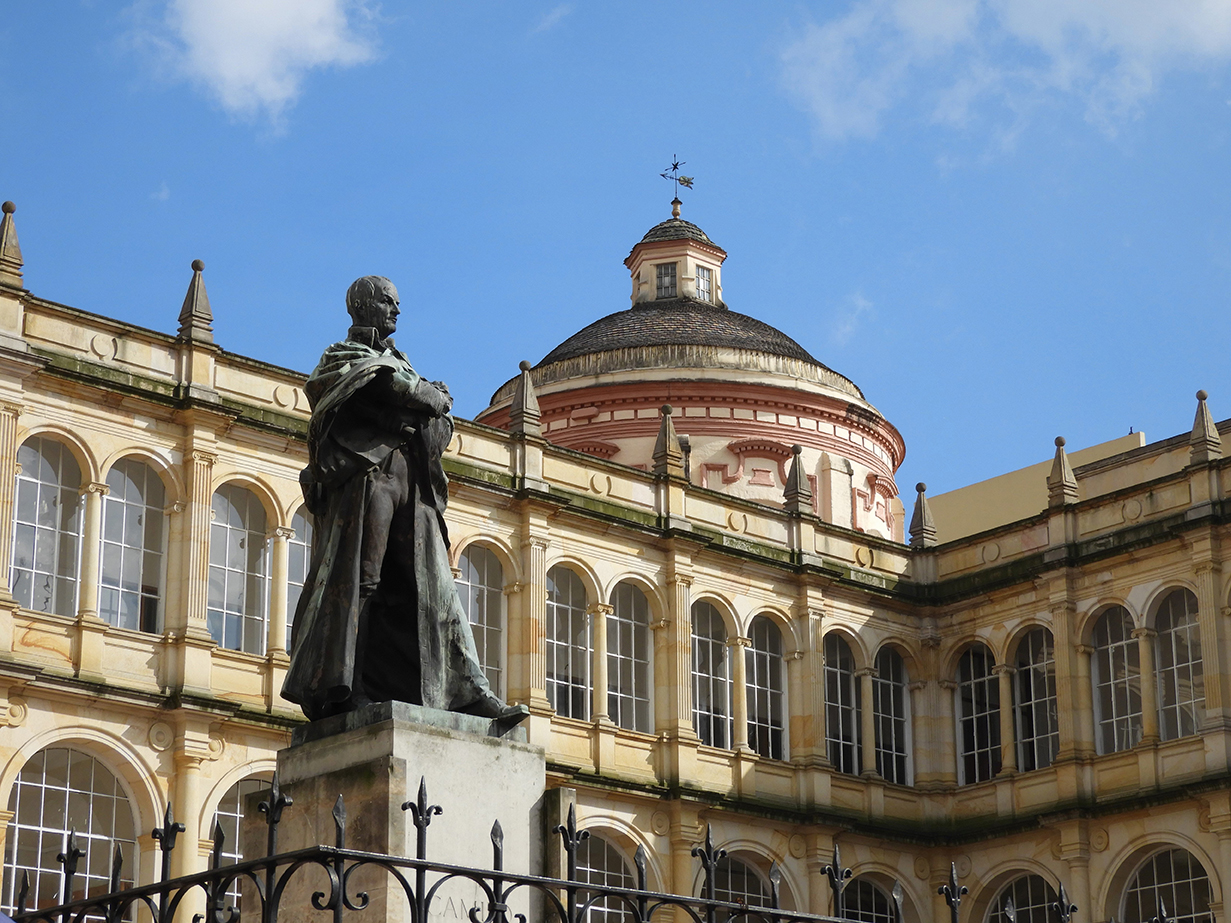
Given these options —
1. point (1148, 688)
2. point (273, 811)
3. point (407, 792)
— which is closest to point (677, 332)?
point (1148, 688)

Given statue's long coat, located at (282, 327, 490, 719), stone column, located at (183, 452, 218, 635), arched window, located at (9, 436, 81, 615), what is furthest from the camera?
stone column, located at (183, 452, 218, 635)

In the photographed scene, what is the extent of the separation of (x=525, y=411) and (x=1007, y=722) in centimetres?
984

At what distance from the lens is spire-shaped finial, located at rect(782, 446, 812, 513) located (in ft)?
117

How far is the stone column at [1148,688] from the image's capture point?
3259cm

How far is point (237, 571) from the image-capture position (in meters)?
28.9

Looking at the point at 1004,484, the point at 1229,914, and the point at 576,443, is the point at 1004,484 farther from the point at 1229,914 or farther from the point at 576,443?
the point at 1229,914

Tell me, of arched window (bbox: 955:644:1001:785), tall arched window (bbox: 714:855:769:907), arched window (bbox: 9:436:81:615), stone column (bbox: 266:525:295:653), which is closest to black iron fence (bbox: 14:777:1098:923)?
arched window (bbox: 9:436:81:615)

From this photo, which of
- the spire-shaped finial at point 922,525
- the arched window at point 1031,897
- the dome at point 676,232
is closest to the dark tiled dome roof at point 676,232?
the dome at point 676,232

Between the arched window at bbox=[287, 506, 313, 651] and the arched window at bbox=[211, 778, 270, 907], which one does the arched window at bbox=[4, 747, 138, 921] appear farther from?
the arched window at bbox=[287, 506, 313, 651]

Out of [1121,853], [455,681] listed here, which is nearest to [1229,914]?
[1121,853]

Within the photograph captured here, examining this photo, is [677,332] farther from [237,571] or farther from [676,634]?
[237,571]

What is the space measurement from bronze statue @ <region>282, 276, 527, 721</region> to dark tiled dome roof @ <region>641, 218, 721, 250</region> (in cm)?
3670

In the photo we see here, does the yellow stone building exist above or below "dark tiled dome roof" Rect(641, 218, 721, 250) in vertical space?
below

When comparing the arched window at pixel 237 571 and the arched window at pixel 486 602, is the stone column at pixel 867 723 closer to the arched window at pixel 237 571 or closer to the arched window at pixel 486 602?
the arched window at pixel 486 602
